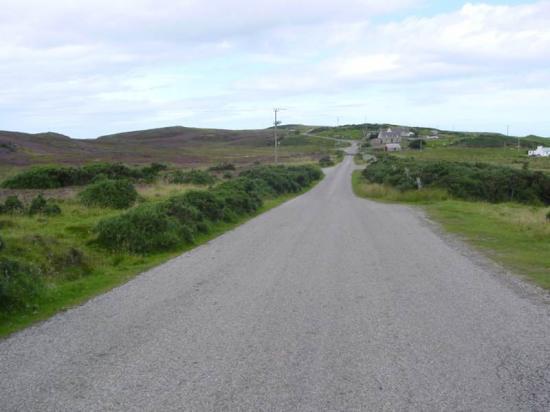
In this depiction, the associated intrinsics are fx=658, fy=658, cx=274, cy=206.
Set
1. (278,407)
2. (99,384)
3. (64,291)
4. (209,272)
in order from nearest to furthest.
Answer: (278,407) → (99,384) → (64,291) → (209,272)

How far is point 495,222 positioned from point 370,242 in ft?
23.0

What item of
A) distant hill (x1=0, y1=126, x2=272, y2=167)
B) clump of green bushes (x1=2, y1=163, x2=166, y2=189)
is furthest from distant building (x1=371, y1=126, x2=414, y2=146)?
clump of green bushes (x1=2, y1=163, x2=166, y2=189)

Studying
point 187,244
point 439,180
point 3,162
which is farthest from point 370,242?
point 3,162

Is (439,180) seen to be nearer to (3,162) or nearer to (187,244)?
(187,244)

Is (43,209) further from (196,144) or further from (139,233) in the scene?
(196,144)

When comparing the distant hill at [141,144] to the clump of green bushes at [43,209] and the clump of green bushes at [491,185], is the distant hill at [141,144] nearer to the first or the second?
the clump of green bushes at [491,185]

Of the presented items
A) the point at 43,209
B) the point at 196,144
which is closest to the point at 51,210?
the point at 43,209

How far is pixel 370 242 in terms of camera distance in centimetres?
1633

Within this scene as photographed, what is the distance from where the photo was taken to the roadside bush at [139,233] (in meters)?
15.3

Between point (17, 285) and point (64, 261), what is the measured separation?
3.37 metres

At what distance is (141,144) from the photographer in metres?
133

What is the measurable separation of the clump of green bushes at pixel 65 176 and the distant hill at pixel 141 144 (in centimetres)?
2877

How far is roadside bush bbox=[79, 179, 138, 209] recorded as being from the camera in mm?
24750

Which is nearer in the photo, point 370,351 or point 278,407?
point 278,407
